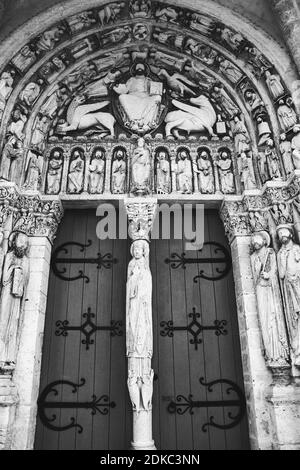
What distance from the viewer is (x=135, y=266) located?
3.66 metres

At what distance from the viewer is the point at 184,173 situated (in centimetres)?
426

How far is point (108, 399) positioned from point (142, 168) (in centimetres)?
248

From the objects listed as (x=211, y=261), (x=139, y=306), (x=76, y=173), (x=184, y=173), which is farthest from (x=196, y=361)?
(x=76, y=173)

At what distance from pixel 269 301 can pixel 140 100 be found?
2944mm

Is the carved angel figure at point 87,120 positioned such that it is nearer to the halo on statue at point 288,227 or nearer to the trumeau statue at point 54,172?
the trumeau statue at point 54,172

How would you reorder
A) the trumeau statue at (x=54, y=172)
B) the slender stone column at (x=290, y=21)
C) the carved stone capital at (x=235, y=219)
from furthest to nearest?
the trumeau statue at (x=54, y=172), the slender stone column at (x=290, y=21), the carved stone capital at (x=235, y=219)

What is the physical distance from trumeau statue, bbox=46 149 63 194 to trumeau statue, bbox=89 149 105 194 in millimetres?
372

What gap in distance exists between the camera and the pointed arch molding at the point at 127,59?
4133mm

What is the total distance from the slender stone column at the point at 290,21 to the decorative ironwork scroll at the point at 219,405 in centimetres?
357

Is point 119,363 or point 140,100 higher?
point 140,100

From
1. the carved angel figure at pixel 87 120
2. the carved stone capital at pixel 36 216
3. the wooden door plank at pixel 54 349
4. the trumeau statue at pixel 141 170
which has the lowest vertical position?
the wooden door plank at pixel 54 349

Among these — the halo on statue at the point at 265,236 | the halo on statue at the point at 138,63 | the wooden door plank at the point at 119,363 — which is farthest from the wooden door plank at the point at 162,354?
the halo on statue at the point at 138,63

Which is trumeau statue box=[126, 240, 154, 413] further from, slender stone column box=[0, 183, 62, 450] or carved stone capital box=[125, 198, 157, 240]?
slender stone column box=[0, 183, 62, 450]

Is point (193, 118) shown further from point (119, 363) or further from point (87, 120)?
point (119, 363)
